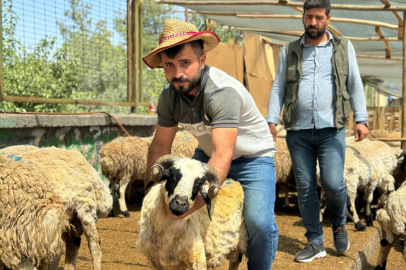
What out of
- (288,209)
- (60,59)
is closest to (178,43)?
(288,209)

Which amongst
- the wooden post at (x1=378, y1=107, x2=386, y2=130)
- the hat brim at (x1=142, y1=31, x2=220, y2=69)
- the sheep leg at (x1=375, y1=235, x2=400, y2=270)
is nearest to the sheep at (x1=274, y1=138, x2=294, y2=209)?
the sheep leg at (x1=375, y1=235, x2=400, y2=270)

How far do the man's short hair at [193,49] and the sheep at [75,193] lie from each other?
165cm

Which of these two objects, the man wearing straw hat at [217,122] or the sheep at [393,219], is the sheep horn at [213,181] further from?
the sheep at [393,219]

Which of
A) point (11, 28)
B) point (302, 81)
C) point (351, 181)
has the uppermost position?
point (11, 28)

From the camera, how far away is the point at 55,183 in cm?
361

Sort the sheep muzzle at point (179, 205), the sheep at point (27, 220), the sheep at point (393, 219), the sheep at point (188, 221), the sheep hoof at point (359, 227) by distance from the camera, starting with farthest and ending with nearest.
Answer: the sheep hoof at point (359, 227), the sheep at point (393, 219), the sheep at point (27, 220), the sheep at point (188, 221), the sheep muzzle at point (179, 205)

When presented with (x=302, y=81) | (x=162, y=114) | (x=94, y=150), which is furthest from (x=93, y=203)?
(x=94, y=150)

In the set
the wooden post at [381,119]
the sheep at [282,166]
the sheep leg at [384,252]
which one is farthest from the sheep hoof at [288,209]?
the wooden post at [381,119]

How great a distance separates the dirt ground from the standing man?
0.16 meters

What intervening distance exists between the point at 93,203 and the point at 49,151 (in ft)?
2.15

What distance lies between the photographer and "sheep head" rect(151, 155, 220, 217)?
2400 mm

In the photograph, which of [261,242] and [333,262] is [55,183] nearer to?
[261,242]

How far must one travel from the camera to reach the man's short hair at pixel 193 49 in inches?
103

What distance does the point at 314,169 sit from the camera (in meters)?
4.56
